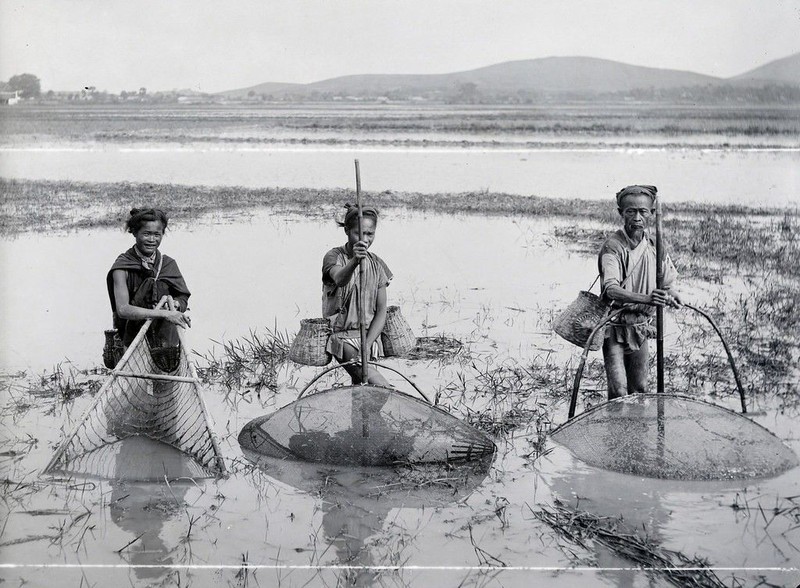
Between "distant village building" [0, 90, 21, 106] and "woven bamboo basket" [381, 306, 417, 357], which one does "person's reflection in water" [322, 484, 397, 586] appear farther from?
"distant village building" [0, 90, 21, 106]

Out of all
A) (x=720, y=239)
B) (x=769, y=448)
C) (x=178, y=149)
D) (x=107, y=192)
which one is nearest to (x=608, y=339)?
(x=769, y=448)

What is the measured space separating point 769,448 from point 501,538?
1.34 m

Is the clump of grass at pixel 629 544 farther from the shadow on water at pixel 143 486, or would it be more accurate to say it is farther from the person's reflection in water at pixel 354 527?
the shadow on water at pixel 143 486

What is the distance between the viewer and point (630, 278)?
394 centimetres

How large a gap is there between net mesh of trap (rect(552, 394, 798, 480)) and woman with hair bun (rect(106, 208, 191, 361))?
6.53ft

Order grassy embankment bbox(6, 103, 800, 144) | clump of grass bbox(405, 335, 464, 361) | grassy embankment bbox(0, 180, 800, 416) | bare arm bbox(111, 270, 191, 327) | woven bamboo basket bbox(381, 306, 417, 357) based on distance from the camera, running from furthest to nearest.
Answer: grassy embankment bbox(6, 103, 800, 144) < clump of grass bbox(405, 335, 464, 361) < grassy embankment bbox(0, 180, 800, 416) < woven bamboo basket bbox(381, 306, 417, 357) < bare arm bbox(111, 270, 191, 327)

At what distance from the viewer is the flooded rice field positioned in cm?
302

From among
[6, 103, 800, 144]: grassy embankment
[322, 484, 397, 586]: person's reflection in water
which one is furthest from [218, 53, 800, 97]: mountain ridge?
[322, 484, 397, 586]: person's reflection in water

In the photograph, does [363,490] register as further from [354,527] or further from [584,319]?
[584,319]

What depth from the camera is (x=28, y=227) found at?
5.98 metres

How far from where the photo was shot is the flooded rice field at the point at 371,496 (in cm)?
302

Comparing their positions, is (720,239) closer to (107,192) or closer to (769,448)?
(769,448)

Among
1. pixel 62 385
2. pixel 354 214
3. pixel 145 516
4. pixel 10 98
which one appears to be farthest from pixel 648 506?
pixel 10 98

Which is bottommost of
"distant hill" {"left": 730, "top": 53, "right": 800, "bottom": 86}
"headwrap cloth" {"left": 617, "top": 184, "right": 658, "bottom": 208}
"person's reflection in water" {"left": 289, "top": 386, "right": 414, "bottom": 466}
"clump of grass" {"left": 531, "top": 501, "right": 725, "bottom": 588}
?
"clump of grass" {"left": 531, "top": 501, "right": 725, "bottom": 588}
